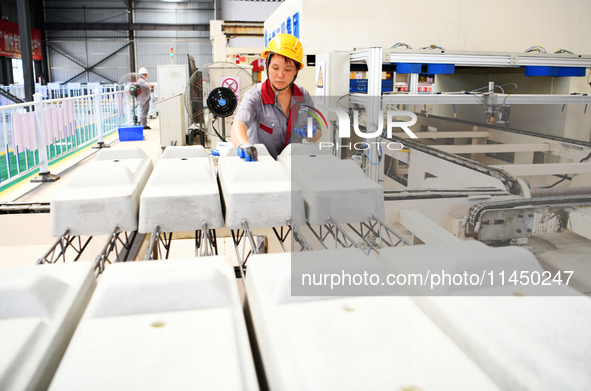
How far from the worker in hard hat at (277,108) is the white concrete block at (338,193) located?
3.22 feet

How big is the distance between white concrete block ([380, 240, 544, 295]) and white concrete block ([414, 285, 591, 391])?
0.05m

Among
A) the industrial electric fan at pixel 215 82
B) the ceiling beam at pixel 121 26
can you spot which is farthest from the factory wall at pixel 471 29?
the ceiling beam at pixel 121 26

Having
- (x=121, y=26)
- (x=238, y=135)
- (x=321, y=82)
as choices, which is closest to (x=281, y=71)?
(x=238, y=135)

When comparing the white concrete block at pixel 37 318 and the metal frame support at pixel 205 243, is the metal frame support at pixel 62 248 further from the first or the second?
the metal frame support at pixel 205 243

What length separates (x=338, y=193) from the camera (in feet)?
4.83

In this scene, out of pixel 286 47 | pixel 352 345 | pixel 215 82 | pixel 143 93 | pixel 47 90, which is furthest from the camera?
pixel 47 90

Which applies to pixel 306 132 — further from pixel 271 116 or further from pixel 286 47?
pixel 286 47

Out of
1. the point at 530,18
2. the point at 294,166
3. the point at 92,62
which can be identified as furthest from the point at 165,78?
the point at 92,62

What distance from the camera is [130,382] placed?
1.99 ft

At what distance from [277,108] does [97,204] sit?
169cm

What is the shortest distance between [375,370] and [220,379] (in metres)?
0.23

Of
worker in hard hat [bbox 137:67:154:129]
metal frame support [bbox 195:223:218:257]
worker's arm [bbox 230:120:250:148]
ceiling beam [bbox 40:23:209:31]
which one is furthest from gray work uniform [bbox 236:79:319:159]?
ceiling beam [bbox 40:23:209:31]

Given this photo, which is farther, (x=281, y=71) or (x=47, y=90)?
(x=47, y=90)

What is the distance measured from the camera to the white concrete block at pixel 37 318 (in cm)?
62
